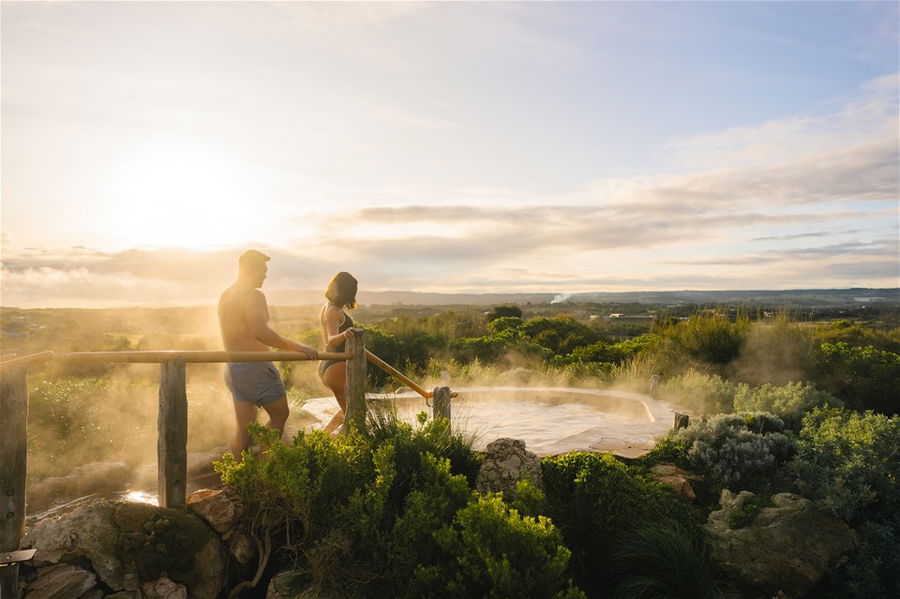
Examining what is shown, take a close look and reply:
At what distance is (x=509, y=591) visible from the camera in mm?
3477

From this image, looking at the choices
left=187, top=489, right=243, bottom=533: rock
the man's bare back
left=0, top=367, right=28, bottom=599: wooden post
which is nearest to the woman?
the man's bare back

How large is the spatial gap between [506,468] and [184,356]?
103 inches

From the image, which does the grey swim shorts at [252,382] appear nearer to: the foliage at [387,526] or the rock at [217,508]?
the foliage at [387,526]

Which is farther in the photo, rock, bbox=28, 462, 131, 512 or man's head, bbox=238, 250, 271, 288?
rock, bbox=28, 462, 131, 512

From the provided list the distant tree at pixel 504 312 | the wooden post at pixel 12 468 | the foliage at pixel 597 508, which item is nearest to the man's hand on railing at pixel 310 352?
the wooden post at pixel 12 468

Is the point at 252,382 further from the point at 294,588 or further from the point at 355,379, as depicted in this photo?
the point at 294,588

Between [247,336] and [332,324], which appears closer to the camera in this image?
[247,336]

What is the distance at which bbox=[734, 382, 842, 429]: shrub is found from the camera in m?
7.57

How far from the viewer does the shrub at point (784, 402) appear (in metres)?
7.57

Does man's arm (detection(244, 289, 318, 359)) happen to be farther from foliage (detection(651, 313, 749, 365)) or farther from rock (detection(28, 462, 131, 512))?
foliage (detection(651, 313, 749, 365))

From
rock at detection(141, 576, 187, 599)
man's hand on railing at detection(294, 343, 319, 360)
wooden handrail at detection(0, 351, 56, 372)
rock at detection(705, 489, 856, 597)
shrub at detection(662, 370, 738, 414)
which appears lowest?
rock at detection(705, 489, 856, 597)

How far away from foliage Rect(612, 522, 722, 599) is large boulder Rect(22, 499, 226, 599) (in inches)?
113

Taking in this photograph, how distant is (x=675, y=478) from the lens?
5.89 metres

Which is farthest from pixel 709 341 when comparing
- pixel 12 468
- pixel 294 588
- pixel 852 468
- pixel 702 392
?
pixel 12 468
